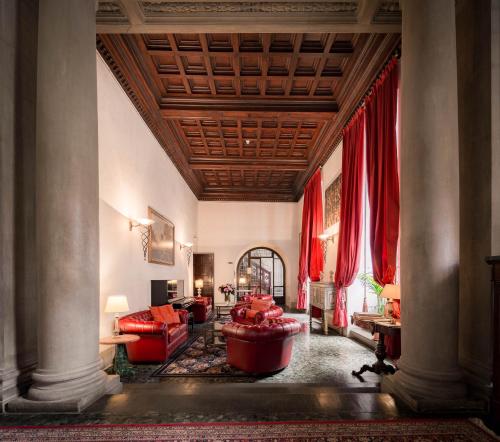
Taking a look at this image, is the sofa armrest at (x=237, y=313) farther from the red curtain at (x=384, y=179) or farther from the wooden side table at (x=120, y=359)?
the red curtain at (x=384, y=179)

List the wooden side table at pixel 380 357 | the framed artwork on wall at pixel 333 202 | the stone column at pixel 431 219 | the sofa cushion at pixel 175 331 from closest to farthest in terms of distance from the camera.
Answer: the stone column at pixel 431 219, the wooden side table at pixel 380 357, the sofa cushion at pixel 175 331, the framed artwork on wall at pixel 333 202

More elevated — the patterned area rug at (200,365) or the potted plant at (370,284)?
the potted plant at (370,284)

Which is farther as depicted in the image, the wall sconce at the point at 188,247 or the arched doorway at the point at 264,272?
the arched doorway at the point at 264,272

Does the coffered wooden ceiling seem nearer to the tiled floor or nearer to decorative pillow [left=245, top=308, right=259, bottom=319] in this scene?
decorative pillow [left=245, top=308, right=259, bottom=319]

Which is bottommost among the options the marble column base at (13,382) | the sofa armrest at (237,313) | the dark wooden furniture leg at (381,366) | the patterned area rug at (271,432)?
the sofa armrest at (237,313)

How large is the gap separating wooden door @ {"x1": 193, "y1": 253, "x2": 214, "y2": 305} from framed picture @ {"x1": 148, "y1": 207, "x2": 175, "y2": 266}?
5.35m

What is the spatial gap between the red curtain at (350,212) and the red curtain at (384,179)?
95 cm

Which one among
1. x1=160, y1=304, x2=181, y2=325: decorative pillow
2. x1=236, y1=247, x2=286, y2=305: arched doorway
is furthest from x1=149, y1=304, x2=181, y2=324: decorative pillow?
x1=236, y1=247, x2=286, y2=305: arched doorway

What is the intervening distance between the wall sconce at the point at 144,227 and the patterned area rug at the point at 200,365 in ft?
7.55

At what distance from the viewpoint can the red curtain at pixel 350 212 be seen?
24.0 feet

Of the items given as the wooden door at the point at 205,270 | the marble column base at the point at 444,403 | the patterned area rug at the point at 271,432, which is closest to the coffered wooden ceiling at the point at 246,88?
the marble column base at the point at 444,403

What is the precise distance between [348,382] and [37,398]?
3847mm

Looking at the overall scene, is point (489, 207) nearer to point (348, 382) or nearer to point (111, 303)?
point (348, 382)

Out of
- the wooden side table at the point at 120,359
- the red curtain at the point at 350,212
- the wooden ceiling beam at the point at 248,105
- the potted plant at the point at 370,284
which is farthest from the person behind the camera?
the potted plant at the point at 370,284
